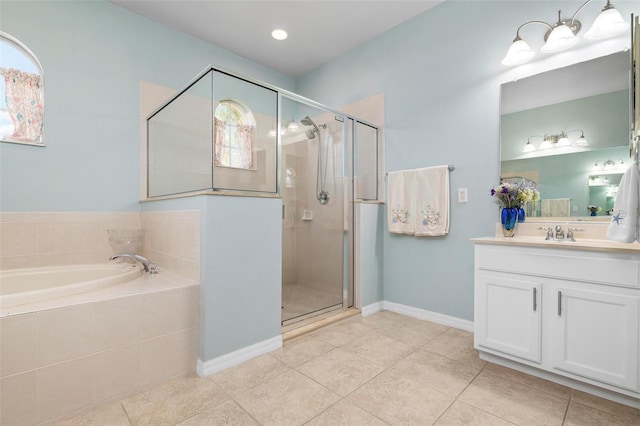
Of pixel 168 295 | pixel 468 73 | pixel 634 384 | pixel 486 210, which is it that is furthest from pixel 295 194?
pixel 634 384

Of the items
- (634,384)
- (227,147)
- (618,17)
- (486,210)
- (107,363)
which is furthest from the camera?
(486,210)

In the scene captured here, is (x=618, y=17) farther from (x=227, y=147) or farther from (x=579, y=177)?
(x=227, y=147)

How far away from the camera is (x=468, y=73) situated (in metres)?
2.44

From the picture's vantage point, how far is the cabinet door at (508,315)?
1.68 meters

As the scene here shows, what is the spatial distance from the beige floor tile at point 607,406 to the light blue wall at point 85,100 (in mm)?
3411

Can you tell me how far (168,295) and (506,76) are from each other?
9.21 feet

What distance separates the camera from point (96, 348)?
147cm

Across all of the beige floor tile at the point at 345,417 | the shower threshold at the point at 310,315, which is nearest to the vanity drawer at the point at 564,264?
the beige floor tile at the point at 345,417

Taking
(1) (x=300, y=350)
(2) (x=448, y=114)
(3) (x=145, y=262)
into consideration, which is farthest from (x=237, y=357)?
(2) (x=448, y=114)

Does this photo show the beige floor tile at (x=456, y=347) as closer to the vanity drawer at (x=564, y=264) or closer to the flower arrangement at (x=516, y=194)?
the vanity drawer at (x=564, y=264)

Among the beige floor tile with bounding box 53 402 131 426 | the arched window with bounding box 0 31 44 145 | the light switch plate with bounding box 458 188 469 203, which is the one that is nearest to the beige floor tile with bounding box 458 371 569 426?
the light switch plate with bounding box 458 188 469 203

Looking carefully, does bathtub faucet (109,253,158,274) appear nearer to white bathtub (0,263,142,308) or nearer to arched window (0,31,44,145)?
white bathtub (0,263,142,308)

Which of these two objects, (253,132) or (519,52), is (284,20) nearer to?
(253,132)

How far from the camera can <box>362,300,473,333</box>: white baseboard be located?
2452 mm
